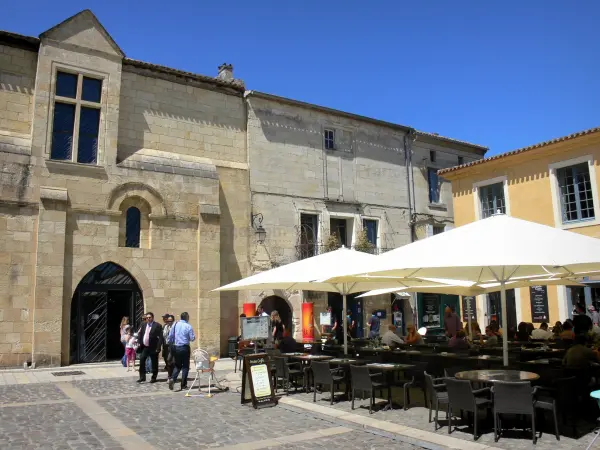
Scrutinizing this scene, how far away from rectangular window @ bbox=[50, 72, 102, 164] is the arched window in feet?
6.34

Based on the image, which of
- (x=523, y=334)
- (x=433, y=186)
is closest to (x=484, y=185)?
(x=433, y=186)

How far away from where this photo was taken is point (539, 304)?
56.5ft

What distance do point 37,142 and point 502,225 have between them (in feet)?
44.1

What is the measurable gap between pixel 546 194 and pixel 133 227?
13.5m

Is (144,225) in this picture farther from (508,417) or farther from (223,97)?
(508,417)

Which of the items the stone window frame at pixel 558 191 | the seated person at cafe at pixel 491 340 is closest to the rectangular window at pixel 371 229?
the stone window frame at pixel 558 191

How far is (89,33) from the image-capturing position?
55.2ft

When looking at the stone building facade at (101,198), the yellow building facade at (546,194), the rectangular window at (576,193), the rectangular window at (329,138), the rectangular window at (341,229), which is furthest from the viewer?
the rectangular window at (329,138)

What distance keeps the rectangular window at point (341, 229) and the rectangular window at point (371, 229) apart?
89 cm

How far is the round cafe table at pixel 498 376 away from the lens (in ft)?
21.8

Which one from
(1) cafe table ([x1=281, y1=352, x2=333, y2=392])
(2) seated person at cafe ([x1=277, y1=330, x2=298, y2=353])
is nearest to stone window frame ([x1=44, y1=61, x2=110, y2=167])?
(2) seated person at cafe ([x1=277, y1=330, x2=298, y2=353])

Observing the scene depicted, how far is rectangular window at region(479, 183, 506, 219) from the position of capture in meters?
19.1

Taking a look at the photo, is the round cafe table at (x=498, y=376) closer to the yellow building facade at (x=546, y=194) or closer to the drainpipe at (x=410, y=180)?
the yellow building facade at (x=546, y=194)

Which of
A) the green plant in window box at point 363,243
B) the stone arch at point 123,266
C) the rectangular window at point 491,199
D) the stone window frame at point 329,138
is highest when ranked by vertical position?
the stone window frame at point 329,138
